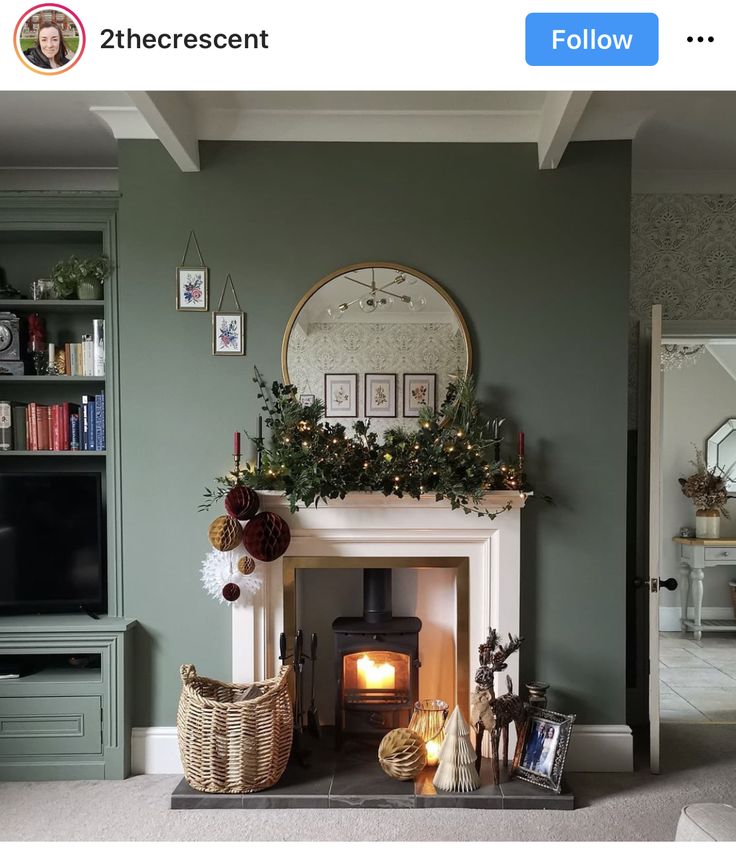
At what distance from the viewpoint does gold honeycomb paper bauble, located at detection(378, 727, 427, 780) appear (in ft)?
9.41

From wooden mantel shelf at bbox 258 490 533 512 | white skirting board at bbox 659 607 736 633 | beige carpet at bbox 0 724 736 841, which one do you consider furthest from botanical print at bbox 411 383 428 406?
white skirting board at bbox 659 607 736 633

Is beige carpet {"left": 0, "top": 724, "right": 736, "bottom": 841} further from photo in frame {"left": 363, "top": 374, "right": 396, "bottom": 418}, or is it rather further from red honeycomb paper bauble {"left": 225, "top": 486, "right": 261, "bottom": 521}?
photo in frame {"left": 363, "top": 374, "right": 396, "bottom": 418}

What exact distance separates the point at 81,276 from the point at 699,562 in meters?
4.87

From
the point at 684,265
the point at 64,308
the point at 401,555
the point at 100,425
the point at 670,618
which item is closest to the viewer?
the point at 401,555

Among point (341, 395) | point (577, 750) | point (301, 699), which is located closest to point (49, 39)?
point (341, 395)

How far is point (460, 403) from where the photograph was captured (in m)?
3.13

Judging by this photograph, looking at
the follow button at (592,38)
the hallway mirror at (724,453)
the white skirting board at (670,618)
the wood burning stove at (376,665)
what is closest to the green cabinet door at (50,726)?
the wood burning stove at (376,665)

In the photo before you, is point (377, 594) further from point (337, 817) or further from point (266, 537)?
point (337, 817)

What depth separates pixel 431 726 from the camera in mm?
3039

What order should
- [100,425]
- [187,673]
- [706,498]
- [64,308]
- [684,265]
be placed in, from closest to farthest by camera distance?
[187,673], [100,425], [64,308], [684,265], [706,498]

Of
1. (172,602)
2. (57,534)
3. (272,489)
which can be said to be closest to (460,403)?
(272,489)

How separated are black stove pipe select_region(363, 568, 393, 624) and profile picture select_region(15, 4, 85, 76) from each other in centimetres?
277

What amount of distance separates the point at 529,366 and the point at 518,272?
399 millimetres

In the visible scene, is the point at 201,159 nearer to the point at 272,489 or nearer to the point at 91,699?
the point at 272,489
